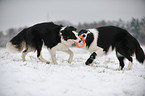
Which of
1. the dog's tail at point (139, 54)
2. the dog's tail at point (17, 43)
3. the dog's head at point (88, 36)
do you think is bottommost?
the dog's tail at point (139, 54)

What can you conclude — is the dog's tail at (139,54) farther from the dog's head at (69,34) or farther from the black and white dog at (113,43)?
the dog's head at (69,34)

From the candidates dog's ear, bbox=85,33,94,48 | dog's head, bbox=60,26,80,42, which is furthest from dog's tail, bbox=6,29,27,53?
dog's ear, bbox=85,33,94,48

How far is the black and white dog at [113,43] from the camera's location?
18.4ft

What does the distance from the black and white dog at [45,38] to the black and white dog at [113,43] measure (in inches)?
33.1

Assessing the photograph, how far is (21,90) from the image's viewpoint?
2750 millimetres

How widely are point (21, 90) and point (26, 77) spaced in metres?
0.62

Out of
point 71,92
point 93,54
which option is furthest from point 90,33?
point 71,92

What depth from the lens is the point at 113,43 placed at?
5.75 meters

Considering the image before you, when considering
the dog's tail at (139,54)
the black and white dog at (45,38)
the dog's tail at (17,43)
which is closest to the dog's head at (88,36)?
the black and white dog at (45,38)

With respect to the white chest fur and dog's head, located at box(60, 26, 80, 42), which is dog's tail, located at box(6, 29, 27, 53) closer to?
the white chest fur

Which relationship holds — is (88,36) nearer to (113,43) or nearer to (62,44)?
(113,43)

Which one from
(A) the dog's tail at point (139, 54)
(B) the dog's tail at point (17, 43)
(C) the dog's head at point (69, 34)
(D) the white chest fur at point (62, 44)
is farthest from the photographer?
(B) the dog's tail at point (17, 43)

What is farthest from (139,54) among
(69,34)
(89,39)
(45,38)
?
(45,38)

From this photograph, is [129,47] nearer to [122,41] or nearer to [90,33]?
[122,41]
